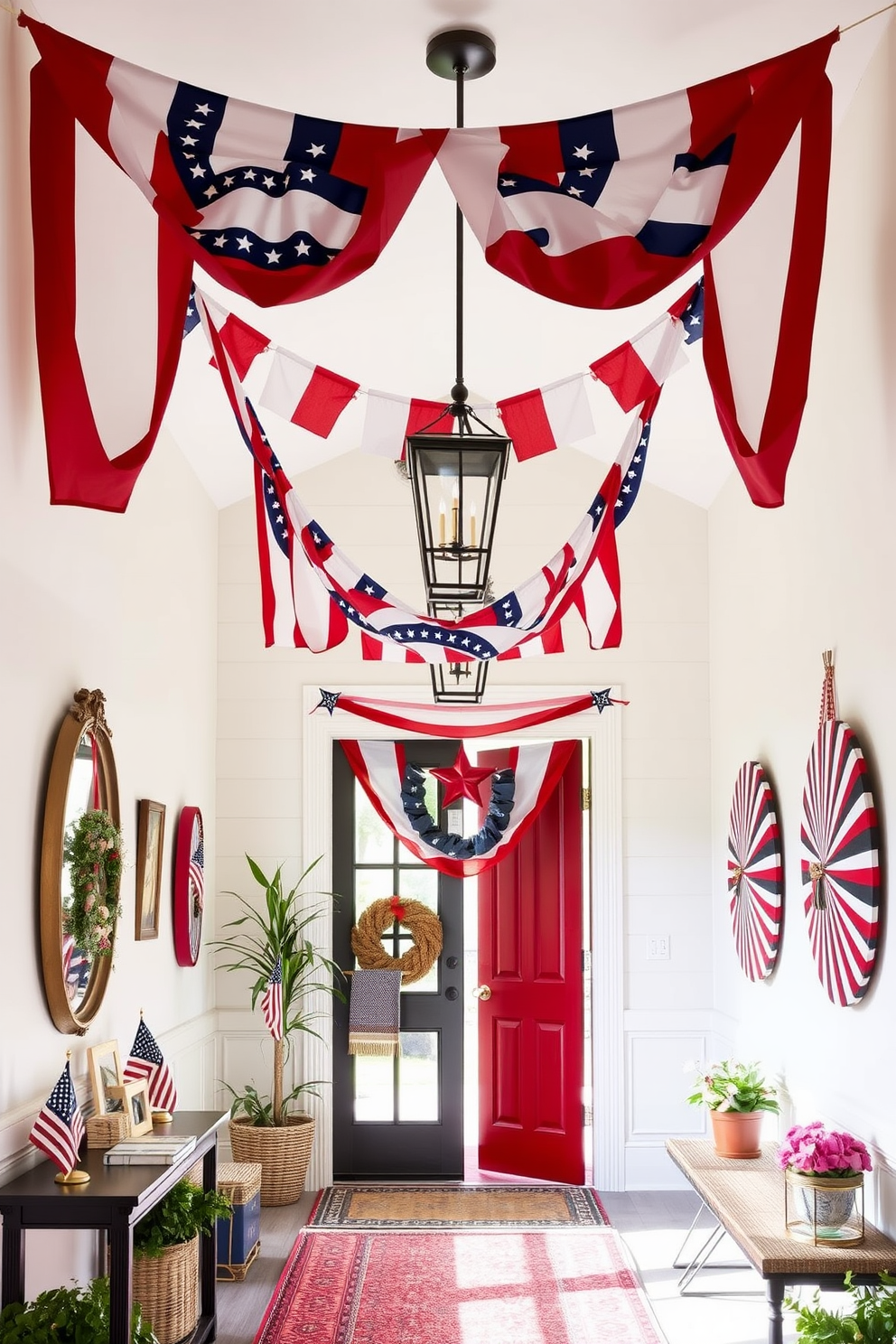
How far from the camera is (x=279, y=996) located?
5891 millimetres

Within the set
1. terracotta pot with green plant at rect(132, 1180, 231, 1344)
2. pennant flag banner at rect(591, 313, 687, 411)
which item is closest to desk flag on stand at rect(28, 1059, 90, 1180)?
terracotta pot with green plant at rect(132, 1180, 231, 1344)

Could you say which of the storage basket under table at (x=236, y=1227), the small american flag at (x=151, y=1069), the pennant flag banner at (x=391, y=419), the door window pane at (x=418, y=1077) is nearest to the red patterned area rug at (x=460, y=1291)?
the storage basket under table at (x=236, y=1227)

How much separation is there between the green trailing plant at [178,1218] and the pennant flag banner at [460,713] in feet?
7.25

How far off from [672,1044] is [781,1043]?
1461 mm

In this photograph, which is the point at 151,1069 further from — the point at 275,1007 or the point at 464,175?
the point at 464,175

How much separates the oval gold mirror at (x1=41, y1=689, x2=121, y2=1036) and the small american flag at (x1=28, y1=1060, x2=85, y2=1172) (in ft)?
1.12

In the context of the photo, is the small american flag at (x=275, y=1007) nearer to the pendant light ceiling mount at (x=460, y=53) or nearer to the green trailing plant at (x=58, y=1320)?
the green trailing plant at (x=58, y=1320)

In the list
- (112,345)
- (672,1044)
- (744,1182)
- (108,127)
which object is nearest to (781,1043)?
(744,1182)

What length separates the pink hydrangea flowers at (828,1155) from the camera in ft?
11.3

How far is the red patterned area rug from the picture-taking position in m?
4.24

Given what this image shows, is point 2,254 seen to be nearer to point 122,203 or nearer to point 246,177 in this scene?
point 122,203

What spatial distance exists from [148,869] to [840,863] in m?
2.45

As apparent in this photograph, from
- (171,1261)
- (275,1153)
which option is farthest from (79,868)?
(275,1153)

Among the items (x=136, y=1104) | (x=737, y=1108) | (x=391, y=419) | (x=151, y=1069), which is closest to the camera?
(x=391, y=419)
